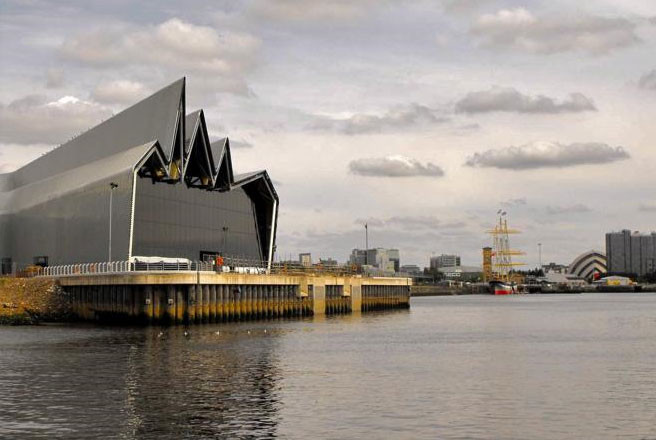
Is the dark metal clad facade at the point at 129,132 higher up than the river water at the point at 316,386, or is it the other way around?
the dark metal clad facade at the point at 129,132

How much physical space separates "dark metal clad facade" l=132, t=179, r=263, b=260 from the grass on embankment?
14.1 meters

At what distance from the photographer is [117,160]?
3812 inches

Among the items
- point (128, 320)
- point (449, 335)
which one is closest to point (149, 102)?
point (128, 320)

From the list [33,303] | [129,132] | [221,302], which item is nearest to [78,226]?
[129,132]

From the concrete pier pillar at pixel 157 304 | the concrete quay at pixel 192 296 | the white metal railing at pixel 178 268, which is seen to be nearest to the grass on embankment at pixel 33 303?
the concrete quay at pixel 192 296

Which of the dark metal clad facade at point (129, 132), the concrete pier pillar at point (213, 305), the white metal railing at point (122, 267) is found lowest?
the concrete pier pillar at point (213, 305)

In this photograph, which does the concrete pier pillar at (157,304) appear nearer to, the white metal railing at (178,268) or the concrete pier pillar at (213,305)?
the white metal railing at (178,268)

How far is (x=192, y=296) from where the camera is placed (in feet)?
236

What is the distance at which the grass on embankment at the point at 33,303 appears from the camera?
254 feet

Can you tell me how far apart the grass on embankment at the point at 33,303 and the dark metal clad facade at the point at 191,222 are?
14105mm

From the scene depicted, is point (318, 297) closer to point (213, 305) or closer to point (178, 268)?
point (213, 305)

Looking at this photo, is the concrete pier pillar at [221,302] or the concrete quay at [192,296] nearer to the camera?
the concrete quay at [192,296]

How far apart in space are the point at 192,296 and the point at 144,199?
26.9 metres

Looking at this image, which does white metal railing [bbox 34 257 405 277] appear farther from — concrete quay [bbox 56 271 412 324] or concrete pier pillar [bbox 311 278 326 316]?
concrete pier pillar [bbox 311 278 326 316]
